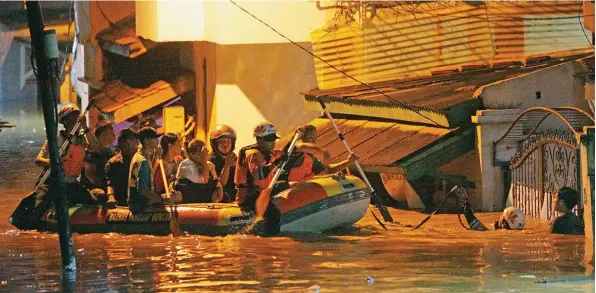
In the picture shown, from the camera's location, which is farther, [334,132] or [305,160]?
[334,132]

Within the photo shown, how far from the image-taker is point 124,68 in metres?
33.0

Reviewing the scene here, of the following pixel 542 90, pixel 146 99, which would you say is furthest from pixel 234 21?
pixel 542 90

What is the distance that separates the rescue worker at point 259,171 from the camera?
55.2 feet

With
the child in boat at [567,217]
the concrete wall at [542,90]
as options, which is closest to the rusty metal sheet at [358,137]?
the concrete wall at [542,90]

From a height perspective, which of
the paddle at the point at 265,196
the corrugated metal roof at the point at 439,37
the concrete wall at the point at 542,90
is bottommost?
the paddle at the point at 265,196

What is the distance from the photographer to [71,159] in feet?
57.5

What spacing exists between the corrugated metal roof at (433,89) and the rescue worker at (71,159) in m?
5.90

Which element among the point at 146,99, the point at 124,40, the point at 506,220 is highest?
the point at 124,40

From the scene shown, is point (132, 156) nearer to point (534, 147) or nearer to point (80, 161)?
point (80, 161)

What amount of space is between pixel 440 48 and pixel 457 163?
483 centimetres

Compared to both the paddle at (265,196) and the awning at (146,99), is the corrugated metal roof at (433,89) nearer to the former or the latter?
the awning at (146,99)

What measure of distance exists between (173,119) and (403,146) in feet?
26.8

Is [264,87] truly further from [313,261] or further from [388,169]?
[313,261]

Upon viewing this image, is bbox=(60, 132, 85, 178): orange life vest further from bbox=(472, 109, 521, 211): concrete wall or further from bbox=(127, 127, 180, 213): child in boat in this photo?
bbox=(472, 109, 521, 211): concrete wall
